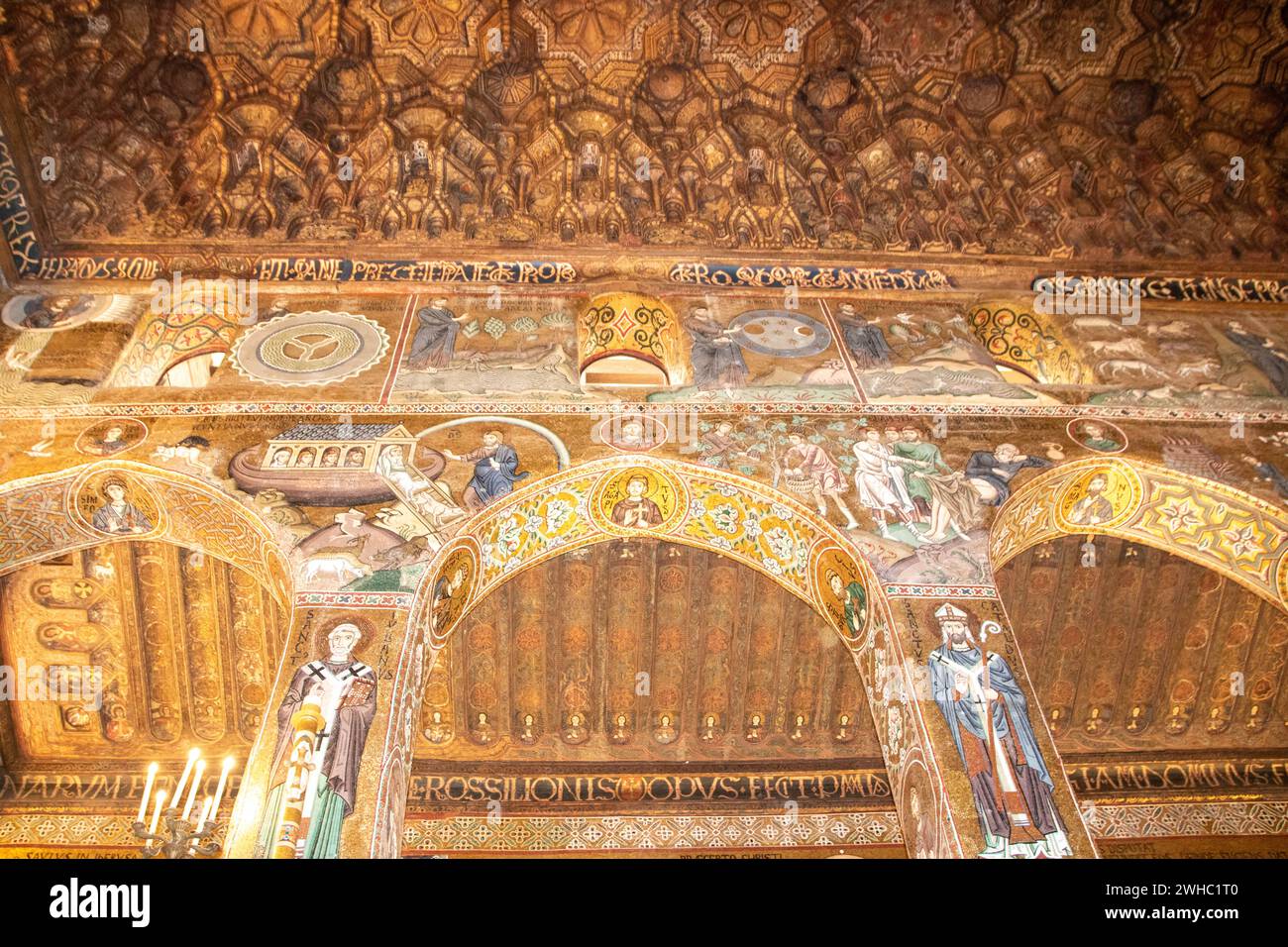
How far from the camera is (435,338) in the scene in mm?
8953

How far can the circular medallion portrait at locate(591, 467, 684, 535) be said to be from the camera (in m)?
7.65

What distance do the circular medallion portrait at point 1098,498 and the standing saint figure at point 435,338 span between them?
483cm

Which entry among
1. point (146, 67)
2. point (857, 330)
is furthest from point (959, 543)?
point (146, 67)

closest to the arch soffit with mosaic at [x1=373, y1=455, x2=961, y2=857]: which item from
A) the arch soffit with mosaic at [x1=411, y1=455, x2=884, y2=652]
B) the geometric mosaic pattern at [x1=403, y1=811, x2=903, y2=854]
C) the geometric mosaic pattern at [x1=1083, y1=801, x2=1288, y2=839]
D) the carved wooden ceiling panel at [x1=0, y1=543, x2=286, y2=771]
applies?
the arch soffit with mosaic at [x1=411, y1=455, x2=884, y2=652]

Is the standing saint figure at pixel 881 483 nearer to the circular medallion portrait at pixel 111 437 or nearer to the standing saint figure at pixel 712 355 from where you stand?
the standing saint figure at pixel 712 355

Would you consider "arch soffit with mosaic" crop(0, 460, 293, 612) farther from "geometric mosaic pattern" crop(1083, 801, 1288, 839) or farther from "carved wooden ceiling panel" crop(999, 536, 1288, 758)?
"geometric mosaic pattern" crop(1083, 801, 1288, 839)

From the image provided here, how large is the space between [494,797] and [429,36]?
7057 mm

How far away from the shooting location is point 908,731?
624 cm

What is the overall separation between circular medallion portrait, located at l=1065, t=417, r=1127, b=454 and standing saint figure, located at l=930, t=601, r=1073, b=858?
2.08 m

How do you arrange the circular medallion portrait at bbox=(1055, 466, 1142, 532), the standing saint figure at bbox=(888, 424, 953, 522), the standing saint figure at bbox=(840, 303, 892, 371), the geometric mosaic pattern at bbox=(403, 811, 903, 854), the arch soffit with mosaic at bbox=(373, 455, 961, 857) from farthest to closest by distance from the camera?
the geometric mosaic pattern at bbox=(403, 811, 903, 854), the standing saint figure at bbox=(840, 303, 892, 371), the circular medallion portrait at bbox=(1055, 466, 1142, 532), the standing saint figure at bbox=(888, 424, 953, 522), the arch soffit with mosaic at bbox=(373, 455, 961, 857)

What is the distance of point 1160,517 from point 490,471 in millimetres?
4822

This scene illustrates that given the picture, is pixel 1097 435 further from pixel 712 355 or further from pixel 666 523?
pixel 666 523
